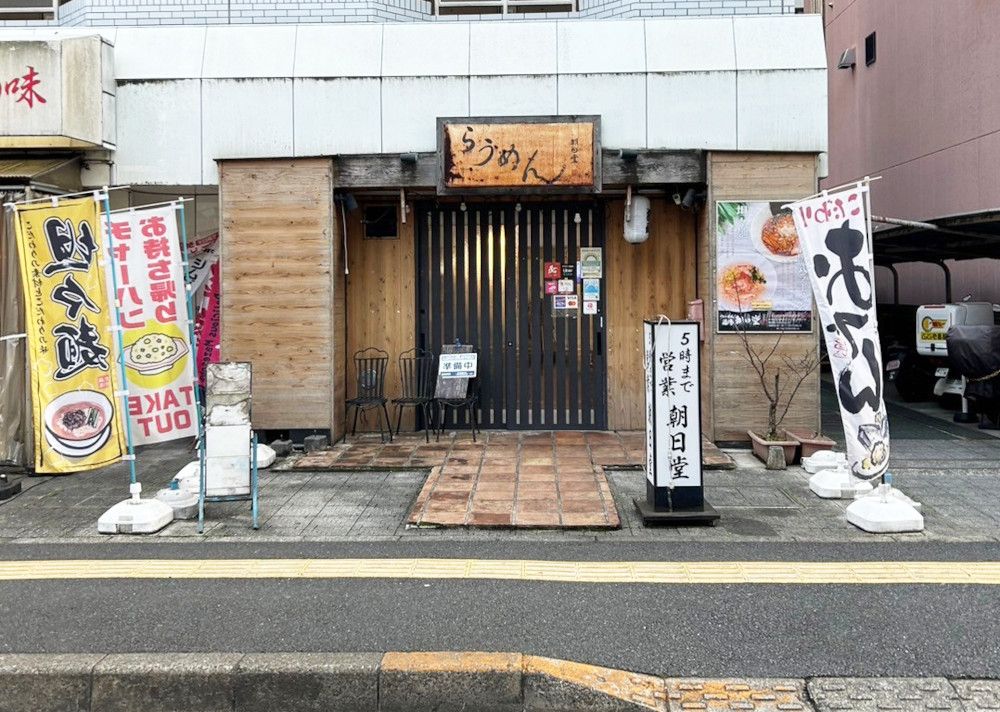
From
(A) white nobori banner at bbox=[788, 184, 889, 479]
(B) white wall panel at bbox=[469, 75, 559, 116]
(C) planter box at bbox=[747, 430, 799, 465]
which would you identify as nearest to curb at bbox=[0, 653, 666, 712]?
(A) white nobori banner at bbox=[788, 184, 889, 479]

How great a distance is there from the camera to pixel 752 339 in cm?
944

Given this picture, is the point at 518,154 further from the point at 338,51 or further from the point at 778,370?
the point at 778,370

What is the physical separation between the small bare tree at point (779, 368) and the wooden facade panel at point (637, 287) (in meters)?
1.47

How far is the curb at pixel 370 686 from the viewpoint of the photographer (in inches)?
157

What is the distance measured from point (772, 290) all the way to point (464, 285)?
430 cm

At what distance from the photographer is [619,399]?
10.7 metres

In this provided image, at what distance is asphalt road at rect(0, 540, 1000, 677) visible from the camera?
4.27 meters

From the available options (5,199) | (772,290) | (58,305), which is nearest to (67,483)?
(58,305)

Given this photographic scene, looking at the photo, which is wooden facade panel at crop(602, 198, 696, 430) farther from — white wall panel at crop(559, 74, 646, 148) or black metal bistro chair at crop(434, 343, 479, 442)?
black metal bistro chair at crop(434, 343, 479, 442)

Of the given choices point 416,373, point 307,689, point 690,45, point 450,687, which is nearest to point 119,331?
point 307,689

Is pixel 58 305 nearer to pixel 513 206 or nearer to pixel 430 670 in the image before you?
pixel 430 670

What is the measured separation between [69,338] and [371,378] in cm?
422

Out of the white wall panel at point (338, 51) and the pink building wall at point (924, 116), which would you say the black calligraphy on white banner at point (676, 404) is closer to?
the white wall panel at point (338, 51)

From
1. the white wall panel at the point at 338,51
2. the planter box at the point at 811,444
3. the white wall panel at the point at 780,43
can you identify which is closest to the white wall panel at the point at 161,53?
the white wall panel at the point at 338,51
